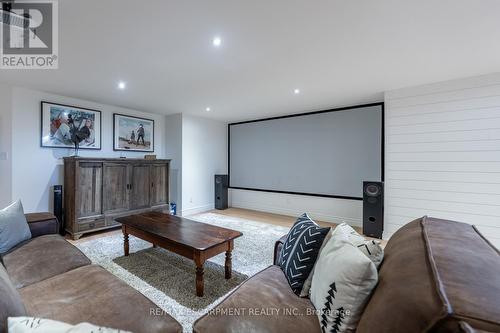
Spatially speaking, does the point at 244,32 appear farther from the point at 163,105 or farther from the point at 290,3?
the point at 163,105

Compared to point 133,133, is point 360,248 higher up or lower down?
lower down

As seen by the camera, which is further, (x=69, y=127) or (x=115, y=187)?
(x=115, y=187)

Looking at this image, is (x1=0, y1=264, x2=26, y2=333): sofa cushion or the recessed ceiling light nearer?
(x1=0, y1=264, x2=26, y2=333): sofa cushion

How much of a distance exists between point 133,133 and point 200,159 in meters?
1.57

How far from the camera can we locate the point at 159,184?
4715 millimetres

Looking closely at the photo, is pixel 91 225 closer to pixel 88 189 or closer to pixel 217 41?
pixel 88 189

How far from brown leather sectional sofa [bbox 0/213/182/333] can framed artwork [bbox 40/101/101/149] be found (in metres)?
2.46

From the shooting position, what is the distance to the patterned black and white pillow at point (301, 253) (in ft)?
4.53

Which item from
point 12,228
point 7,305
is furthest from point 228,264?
point 12,228

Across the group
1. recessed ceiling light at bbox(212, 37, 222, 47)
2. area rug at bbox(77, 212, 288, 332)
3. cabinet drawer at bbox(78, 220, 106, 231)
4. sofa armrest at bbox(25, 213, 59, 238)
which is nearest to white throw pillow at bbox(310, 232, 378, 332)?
area rug at bbox(77, 212, 288, 332)

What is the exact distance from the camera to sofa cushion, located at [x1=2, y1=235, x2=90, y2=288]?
1.54 meters

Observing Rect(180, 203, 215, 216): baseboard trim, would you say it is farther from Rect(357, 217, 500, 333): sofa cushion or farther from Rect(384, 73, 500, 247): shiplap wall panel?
Rect(357, 217, 500, 333): sofa cushion

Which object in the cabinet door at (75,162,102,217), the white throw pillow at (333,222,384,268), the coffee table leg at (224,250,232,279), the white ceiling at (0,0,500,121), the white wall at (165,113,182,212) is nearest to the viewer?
the white throw pillow at (333,222,384,268)

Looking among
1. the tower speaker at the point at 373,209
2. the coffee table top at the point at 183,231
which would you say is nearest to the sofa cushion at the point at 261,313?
the coffee table top at the point at 183,231
